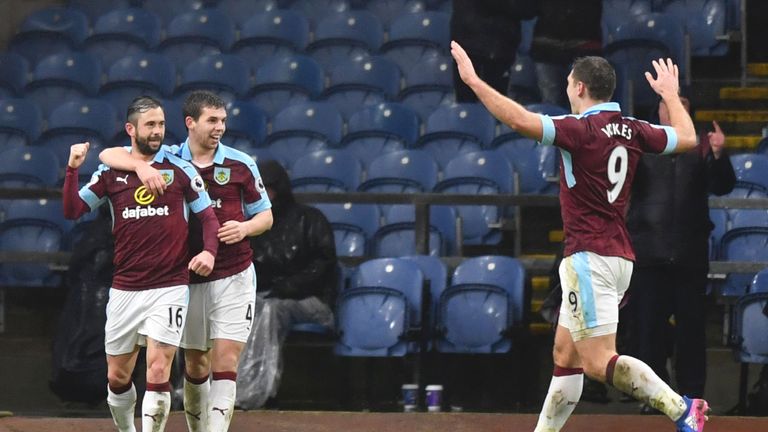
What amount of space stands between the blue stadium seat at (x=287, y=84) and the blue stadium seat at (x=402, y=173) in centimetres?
194

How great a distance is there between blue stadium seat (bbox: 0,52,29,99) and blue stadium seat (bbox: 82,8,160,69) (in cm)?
68

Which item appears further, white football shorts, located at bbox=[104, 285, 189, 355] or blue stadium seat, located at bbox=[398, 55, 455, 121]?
blue stadium seat, located at bbox=[398, 55, 455, 121]

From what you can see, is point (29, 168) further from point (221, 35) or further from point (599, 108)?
point (599, 108)

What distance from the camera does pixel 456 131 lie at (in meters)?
12.5

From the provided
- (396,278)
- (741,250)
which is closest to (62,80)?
(396,278)

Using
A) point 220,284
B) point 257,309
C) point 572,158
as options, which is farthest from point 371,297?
point 572,158

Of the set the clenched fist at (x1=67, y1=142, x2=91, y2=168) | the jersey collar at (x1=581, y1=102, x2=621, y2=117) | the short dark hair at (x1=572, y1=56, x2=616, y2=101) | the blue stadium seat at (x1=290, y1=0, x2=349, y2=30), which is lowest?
the clenched fist at (x1=67, y1=142, x2=91, y2=168)

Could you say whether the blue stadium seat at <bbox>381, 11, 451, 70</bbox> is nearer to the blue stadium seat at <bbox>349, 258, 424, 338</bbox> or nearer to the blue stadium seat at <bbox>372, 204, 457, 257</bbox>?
the blue stadium seat at <bbox>372, 204, 457, 257</bbox>

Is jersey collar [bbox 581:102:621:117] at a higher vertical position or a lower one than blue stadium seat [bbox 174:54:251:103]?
lower

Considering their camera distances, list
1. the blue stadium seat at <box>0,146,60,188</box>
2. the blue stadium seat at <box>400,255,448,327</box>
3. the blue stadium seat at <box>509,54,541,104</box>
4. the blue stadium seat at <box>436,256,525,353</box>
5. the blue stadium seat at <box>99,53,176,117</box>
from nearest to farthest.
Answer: the blue stadium seat at <box>436,256,525,353</box> → the blue stadium seat at <box>400,255,448,327</box> → the blue stadium seat at <box>0,146,60,188</box> → the blue stadium seat at <box>509,54,541,104</box> → the blue stadium seat at <box>99,53,176,117</box>

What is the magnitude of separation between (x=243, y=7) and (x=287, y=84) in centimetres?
218

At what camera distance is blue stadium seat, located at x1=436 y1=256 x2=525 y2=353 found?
10.3 m

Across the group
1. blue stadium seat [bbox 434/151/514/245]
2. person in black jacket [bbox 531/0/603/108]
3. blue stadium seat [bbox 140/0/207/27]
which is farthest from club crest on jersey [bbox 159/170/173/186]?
blue stadium seat [bbox 140/0/207/27]

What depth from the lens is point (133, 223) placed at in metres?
7.45
